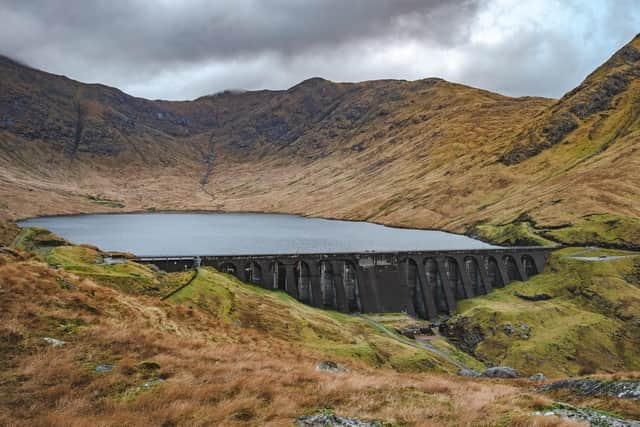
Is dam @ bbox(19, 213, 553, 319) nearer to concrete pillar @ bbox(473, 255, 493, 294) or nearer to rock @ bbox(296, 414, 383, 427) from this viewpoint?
concrete pillar @ bbox(473, 255, 493, 294)

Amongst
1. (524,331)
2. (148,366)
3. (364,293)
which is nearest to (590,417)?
(148,366)

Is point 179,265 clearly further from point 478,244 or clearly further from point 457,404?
point 478,244

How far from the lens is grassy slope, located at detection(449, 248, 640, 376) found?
66.6 metres

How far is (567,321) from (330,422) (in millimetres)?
73797

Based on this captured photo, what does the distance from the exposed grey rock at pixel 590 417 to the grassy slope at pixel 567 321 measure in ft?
174

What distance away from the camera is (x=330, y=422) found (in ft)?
48.1

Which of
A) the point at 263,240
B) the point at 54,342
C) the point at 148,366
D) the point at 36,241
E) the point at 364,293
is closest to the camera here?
the point at 148,366

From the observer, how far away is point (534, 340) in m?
70.2

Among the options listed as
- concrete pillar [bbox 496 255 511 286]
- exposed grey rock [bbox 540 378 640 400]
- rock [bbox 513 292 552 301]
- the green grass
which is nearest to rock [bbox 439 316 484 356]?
the green grass

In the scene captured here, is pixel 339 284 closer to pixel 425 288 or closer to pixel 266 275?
pixel 266 275

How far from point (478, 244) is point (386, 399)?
130086mm

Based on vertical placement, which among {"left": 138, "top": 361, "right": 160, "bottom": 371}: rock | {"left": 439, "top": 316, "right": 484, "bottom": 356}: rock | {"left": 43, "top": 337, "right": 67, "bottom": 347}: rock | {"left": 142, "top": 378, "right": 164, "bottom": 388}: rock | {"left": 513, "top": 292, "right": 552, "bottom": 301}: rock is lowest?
{"left": 439, "top": 316, "right": 484, "bottom": 356}: rock

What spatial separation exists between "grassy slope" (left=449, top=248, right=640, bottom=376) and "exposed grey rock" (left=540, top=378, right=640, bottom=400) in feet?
147

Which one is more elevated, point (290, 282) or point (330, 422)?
point (330, 422)
